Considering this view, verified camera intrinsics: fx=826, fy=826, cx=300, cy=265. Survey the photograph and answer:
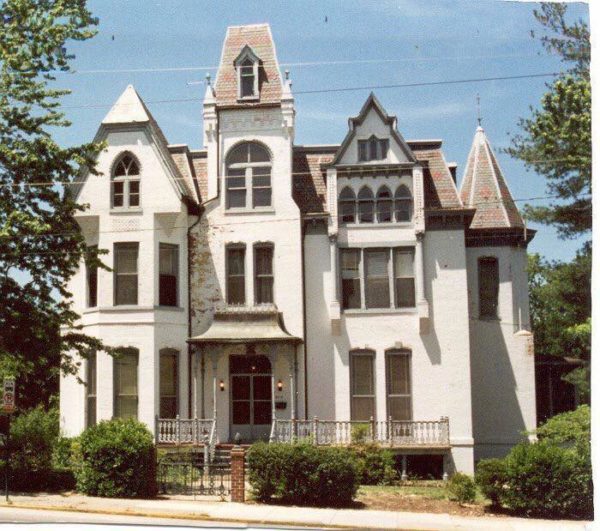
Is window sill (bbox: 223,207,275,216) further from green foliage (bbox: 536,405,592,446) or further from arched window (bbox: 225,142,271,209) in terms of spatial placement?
green foliage (bbox: 536,405,592,446)

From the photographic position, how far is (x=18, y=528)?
14500mm

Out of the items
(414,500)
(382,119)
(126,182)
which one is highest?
(382,119)

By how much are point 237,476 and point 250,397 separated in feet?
23.7

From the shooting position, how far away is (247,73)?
2575 cm

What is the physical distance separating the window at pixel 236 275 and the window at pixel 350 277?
3.01 meters

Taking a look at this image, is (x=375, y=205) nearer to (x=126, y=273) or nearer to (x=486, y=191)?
(x=486, y=191)

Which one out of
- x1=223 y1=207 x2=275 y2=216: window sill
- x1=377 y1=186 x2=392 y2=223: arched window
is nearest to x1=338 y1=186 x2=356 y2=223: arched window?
x1=377 y1=186 x2=392 y2=223: arched window

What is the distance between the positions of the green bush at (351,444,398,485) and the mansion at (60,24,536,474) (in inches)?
53.5

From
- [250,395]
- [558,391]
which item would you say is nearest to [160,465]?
[250,395]

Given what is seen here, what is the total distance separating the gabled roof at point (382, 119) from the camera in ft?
81.6

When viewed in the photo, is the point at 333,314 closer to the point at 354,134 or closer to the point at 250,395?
the point at 250,395

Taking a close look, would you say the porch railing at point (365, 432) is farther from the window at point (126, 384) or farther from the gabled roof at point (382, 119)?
the gabled roof at point (382, 119)

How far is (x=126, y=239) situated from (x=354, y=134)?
7.50 meters

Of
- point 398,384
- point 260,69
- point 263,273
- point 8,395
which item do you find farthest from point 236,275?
point 8,395
